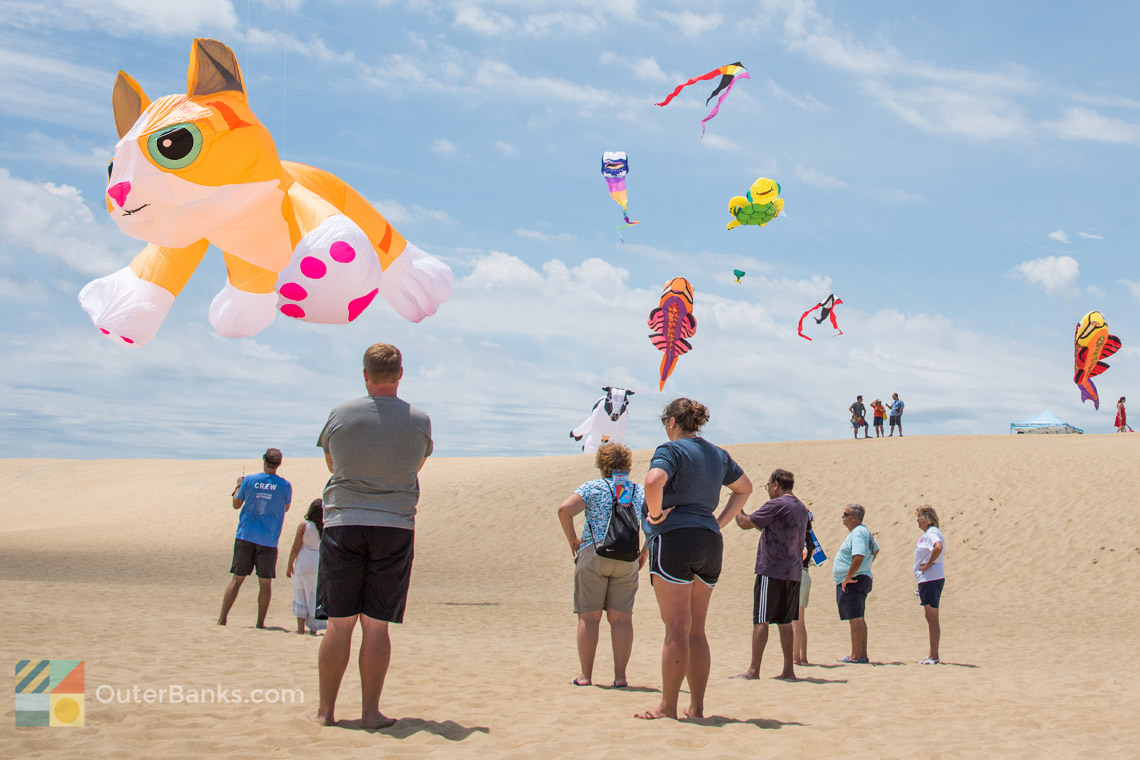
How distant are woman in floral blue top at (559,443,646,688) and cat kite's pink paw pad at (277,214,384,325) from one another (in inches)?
120

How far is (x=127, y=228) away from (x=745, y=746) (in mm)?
6941

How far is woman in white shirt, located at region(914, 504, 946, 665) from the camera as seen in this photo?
8570mm

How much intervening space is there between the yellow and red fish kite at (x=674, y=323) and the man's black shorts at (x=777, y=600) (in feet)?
54.6

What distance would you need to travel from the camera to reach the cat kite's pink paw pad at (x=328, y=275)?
782cm

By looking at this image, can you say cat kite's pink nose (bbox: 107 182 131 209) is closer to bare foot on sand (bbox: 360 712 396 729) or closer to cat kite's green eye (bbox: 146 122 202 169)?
cat kite's green eye (bbox: 146 122 202 169)

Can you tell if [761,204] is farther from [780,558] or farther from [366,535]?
[366,535]

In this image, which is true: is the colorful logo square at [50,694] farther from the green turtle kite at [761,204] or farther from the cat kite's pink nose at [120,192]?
the green turtle kite at [761,204]

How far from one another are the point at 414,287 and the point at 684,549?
5.60 meters

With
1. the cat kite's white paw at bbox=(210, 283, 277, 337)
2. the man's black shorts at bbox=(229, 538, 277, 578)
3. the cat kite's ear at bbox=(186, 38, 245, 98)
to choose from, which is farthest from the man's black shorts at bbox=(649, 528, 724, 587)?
the cat kite's white paw at bbox=(210, 283, 277, 337)

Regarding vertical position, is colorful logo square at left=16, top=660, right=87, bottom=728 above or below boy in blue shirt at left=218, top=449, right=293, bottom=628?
below

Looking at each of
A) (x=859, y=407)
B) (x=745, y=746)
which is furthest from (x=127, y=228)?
(x=859, y=407)

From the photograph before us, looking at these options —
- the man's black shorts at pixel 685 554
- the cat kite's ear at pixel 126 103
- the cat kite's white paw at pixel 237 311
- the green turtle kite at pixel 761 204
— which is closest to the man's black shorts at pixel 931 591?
the man's black shorts at pixel 685 554

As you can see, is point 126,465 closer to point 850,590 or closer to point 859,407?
point 859,407

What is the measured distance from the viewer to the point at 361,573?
14.5 ft
